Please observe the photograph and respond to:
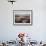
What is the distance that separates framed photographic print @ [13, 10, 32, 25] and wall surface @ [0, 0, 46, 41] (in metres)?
0.12

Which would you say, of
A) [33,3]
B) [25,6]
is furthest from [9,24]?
[33,3]

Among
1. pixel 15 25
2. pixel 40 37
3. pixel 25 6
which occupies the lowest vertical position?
pixel 40 37

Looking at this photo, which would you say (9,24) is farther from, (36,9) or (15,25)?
(36,9)

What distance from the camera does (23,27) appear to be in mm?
4742

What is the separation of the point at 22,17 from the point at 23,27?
38cm

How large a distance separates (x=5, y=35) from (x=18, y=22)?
0.70m

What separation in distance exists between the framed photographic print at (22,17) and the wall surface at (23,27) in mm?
116

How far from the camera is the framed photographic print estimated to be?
15.5 ft

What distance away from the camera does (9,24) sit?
4762 mm

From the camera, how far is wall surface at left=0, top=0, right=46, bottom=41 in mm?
4699

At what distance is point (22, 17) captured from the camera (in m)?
4.75

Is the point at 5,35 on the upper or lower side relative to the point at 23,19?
lower

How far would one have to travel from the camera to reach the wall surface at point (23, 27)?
470 cm

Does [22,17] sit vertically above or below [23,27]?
above
